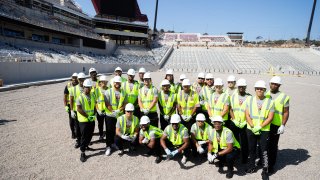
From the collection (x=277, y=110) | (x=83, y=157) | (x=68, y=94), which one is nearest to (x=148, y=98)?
(x=83, y=157)

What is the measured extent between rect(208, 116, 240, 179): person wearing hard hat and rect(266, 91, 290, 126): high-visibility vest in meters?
0.95

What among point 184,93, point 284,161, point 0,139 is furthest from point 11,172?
point 284,161

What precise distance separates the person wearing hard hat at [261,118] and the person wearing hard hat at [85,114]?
139 inches

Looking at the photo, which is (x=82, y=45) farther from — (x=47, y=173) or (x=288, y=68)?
(x=47, y=173)

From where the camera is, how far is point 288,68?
4478 cm

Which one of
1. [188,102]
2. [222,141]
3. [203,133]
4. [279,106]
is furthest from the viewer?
[188,102]

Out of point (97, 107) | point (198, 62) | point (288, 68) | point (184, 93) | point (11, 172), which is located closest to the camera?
point (11, 172)

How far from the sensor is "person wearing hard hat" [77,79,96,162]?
557 centimetres

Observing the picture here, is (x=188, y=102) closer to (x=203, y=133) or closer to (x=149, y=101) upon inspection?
(x=203, y=133)

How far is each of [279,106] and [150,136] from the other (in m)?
2.91

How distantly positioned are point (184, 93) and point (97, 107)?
7.81 ft

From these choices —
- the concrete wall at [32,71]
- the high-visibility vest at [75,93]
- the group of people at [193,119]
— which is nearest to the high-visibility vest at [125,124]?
the group of people at [193,119]

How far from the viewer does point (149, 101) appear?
20.6 ft

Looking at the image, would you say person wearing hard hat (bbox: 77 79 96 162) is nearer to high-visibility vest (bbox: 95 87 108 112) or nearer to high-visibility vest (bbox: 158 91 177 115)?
high-visibility vest (bbox: 95 87 108 112)
